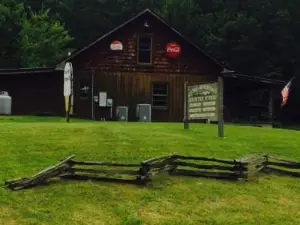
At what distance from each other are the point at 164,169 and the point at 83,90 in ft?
75.3

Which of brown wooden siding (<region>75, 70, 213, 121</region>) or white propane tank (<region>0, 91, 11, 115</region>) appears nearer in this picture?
white propane tank (<region>0, 91, 11, 115</region>)

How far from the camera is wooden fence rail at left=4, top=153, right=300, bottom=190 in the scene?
1182cm

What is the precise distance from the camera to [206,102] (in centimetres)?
1891

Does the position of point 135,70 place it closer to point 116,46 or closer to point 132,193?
point 116,46

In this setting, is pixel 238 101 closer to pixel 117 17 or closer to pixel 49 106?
pixel 49 106

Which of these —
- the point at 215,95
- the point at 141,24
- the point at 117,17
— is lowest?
the point at 215,95

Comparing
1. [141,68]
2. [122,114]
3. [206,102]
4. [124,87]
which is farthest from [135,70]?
[206,102]

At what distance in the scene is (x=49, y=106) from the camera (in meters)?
35.8

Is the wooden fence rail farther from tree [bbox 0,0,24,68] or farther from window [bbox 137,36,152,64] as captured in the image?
tree [bbox 0,0,24,68]

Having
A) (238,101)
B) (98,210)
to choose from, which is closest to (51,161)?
(98,210)

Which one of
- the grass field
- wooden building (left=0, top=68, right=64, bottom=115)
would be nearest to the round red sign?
wooden building (left=0, top=68, right=64, bottom=115)

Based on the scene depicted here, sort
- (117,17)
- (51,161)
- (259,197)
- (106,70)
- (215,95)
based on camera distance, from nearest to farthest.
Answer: (259,197), (51,161), (215,95), (106,70), (117,17)

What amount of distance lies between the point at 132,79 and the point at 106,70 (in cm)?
173

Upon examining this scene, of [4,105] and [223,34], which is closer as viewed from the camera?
[4,105]
